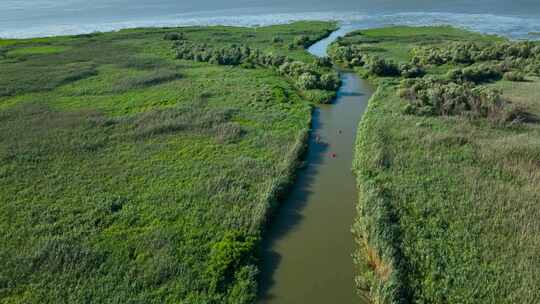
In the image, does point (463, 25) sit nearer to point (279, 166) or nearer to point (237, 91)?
point (237, 91)

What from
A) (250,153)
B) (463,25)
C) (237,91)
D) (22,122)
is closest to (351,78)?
(237,91)

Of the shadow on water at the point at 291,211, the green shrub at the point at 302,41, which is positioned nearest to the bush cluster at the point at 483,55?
the green shrub at the point at 302,41

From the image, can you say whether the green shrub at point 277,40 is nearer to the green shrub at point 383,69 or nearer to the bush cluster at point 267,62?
the bush cluster at point 267,62

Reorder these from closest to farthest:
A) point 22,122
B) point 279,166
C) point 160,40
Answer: point 279,166, point 22,122, point 160,40

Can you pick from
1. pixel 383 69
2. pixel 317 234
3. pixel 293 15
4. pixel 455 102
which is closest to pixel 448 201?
pixel 317 234

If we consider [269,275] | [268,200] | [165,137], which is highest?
[165,137]

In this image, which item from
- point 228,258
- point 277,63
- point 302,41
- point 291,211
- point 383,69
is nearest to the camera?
point 228,258

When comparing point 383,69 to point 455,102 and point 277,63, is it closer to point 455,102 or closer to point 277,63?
point 277,63
